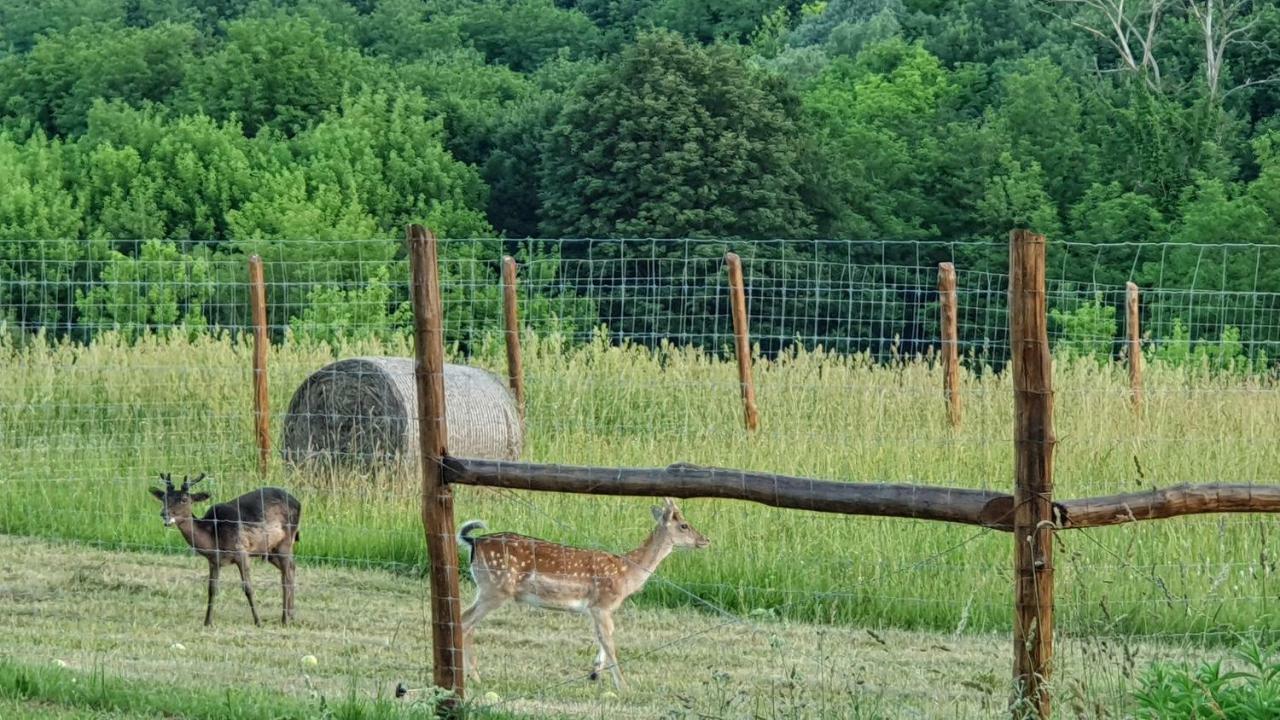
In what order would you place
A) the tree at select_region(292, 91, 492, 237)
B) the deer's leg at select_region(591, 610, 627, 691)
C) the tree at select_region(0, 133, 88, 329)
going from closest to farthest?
the deer's leg at select_region(591, 610, 627, 691) → the tree at select_region(0, 133, 88, 329) → the tree at select_region(292, 91, 492, 237)

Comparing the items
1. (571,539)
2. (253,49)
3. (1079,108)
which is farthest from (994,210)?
(571,539)

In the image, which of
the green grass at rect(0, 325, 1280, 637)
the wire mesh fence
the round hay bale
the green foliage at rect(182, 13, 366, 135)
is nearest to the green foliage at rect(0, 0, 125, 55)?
the green foliage at rect(182, 13, 366, 135)

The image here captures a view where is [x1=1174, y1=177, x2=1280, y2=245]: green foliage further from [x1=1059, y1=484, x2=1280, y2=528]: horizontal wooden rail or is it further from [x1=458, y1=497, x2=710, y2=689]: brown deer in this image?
[x1=1059, y1=484, x2=1280, y2=528]: horizontal wooden rail

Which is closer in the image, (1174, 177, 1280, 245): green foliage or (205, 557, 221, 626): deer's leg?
(205, 557, 221, 626): deer's leg

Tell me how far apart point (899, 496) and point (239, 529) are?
17.1ft

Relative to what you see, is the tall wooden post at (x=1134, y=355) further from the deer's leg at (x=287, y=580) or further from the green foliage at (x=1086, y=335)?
the deer's leg at (x=287, y=580)

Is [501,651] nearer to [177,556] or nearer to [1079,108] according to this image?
[177,556]

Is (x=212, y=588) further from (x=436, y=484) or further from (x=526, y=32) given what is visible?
(x=526, y=32)

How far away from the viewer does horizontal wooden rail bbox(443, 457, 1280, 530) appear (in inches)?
307

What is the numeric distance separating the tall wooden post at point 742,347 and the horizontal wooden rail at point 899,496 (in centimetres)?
894

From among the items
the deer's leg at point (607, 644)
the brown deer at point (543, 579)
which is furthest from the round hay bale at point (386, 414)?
the deer's leg at point (607, 644)

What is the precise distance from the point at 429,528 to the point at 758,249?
34.8 m

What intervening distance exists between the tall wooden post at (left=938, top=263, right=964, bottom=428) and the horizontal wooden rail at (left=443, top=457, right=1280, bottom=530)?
9.03 meters

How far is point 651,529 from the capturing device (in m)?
13.6
